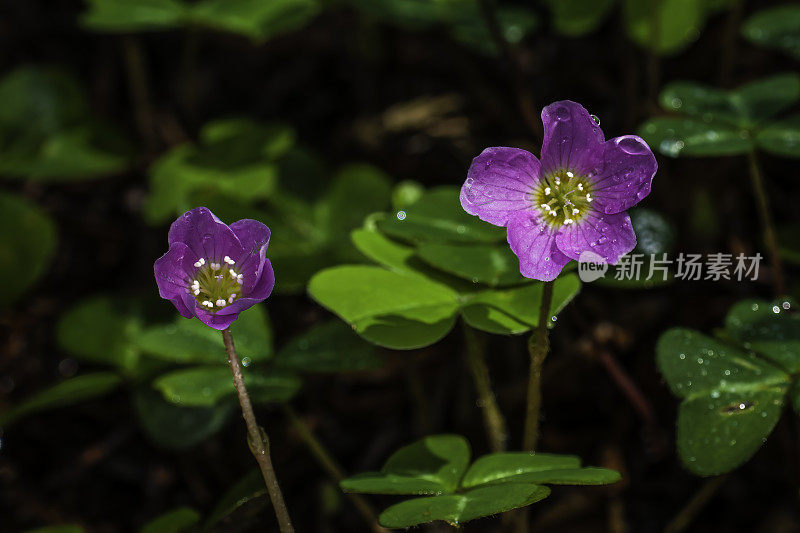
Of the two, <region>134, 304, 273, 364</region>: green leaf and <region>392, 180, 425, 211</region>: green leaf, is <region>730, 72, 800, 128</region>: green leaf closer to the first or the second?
<region>392, 180, 425, 211</region>: green leaf

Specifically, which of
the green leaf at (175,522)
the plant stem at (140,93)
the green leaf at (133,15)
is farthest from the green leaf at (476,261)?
the plant stem at (140,93)

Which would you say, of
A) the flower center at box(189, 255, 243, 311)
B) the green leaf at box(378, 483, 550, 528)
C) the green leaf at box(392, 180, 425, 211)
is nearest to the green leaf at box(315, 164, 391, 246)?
the green leaf at box(392, 180, 425, 211)

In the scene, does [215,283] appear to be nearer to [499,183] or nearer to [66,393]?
[499,183]

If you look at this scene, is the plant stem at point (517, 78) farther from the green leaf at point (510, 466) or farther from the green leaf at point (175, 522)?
the green leaf at point (175, 522)

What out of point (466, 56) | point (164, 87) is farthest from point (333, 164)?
point (164, 87)

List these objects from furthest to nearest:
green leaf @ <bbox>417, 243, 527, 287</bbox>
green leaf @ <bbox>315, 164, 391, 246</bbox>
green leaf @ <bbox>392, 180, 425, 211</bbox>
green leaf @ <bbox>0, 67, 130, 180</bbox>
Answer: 1. green leaf @ <bbox>0, 67, 130, 180</bbox>
2. green leaf @ <bbox>315, 164, 391, 246</bbox>
3. green leaf @ <bbox>392, 180, 425, 211</bbox>
4. green leaf @ <bbox>417, 243, 527, 287</bbox>

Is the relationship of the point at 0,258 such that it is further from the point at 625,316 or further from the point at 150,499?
the point at 625,316
